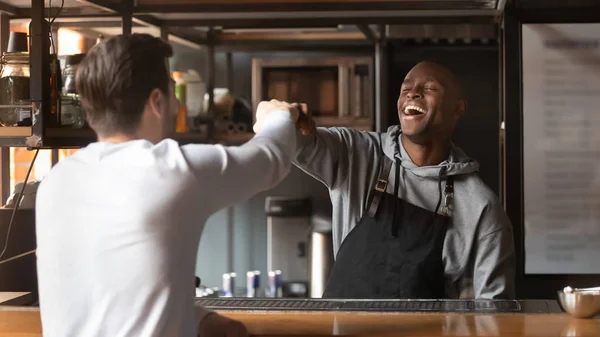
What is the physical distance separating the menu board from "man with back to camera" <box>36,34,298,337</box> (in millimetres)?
1351

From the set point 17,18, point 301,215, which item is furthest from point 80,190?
point 301,215

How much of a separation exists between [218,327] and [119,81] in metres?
0.41

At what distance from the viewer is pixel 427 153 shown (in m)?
1.90

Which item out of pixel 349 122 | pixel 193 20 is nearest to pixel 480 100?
pixel 349 122

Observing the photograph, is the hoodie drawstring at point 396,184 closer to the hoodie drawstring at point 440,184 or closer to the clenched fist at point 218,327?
the hoodie drawstring at point 440,184

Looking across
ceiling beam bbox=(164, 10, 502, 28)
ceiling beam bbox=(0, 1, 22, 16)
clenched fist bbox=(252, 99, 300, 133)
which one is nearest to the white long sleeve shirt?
clenched fist bbox=(252, 99, 300, 133)

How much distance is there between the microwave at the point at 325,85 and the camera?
3.29 m

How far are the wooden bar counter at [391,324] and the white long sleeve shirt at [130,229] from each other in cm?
24

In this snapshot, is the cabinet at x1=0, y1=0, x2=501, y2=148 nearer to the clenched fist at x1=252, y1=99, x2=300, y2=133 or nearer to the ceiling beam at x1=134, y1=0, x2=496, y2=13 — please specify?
the ceiling beam at x1=134, y1=0, x2=496, y2=13

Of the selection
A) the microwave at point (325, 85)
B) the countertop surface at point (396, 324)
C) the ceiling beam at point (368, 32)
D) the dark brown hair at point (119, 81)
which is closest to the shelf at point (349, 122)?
the microwave at point (325, 85)

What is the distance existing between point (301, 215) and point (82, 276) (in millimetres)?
2440

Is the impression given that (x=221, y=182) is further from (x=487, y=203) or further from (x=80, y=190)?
(x=487, y=203)

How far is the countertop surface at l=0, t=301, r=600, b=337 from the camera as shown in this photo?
1320 mm

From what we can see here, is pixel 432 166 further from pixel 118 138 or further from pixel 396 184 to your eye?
pixel 118 138
